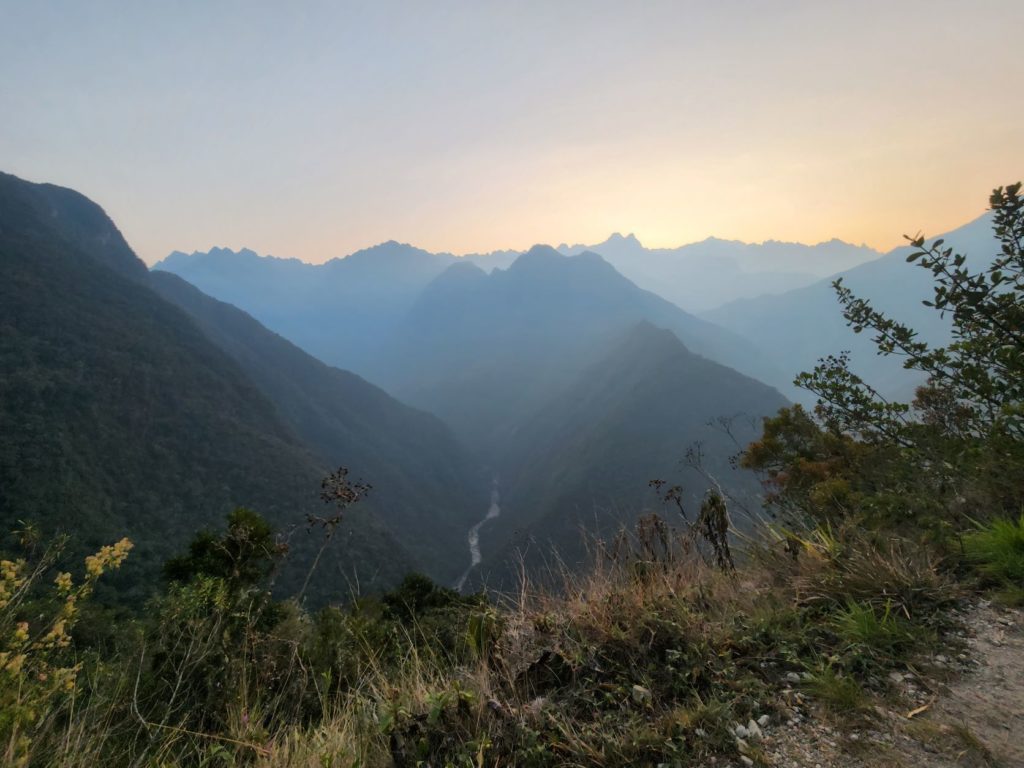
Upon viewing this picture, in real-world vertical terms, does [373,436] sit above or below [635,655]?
below

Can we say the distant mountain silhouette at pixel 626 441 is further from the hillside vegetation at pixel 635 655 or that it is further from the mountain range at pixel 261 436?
the hillside vegetation at pixel 635 655

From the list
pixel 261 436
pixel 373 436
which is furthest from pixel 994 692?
pixel 373 436

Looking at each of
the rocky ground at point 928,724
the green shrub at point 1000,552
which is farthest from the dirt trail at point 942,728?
the green shrub at point 1000,552

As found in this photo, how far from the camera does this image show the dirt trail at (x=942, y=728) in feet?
6.54

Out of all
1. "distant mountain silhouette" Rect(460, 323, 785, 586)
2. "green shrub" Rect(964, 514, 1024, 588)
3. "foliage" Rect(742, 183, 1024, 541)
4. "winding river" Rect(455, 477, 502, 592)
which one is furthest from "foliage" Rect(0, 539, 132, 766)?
"winding river" Rect(455, 477, 502, 592)

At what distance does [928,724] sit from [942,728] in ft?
0.15

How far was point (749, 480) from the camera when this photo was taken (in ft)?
219

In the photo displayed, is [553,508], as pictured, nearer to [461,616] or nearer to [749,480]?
[749,480]

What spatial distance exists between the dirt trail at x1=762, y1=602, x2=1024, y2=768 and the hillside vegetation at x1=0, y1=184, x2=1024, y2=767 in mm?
19

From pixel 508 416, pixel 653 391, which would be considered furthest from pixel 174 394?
pixel 508 416

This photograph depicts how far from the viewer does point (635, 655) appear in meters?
2.95

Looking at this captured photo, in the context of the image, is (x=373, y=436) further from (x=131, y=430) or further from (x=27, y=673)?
(x=27, y=673)

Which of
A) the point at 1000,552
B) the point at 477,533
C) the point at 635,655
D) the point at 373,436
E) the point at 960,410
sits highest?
the point at 960,410

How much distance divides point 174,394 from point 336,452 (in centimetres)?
4722
